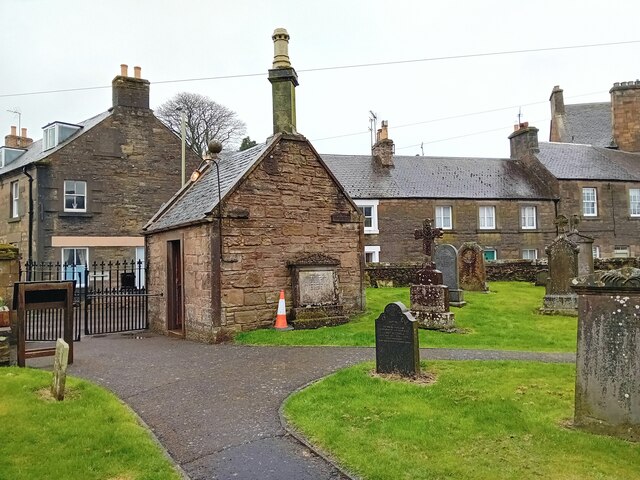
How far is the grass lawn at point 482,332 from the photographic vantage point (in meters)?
10.6

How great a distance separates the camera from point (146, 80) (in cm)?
2423

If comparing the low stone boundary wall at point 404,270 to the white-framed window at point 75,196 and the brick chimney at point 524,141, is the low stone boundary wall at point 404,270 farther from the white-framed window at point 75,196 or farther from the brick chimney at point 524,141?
the white-framed window at point 75,196

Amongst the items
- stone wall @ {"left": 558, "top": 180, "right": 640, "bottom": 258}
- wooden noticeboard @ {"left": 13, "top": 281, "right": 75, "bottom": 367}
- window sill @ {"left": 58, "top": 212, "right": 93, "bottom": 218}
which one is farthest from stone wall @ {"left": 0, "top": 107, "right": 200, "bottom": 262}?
stone wall @ {"left": 558, "top": 180, "right": 640, "bottom": 258}

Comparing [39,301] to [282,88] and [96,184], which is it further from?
[96,184]

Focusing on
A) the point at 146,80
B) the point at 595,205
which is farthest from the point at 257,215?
the point at 595,205

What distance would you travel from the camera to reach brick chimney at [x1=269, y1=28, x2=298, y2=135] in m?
13.4

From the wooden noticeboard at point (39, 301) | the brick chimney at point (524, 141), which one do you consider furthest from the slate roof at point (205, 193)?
the brick chimney at point (524, 141)

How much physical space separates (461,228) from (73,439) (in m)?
26.0

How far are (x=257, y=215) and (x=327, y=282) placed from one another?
2.68 meters

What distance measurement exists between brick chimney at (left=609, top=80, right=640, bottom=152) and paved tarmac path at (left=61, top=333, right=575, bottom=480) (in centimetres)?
3068

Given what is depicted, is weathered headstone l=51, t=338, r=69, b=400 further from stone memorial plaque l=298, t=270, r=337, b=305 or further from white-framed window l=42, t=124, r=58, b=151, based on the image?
white-framed window l=42, t=124, r=58, b=151

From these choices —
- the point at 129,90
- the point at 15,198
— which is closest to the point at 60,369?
the point at 129,90

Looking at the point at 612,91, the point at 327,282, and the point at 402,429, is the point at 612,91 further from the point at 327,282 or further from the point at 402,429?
the point at 402,429

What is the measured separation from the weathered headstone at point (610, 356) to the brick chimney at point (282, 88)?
9804 millimetres
